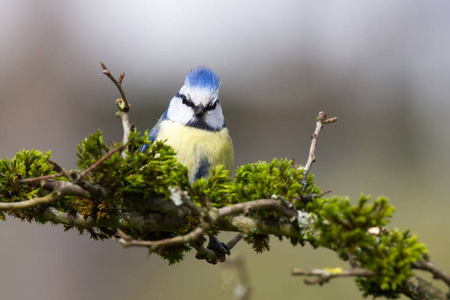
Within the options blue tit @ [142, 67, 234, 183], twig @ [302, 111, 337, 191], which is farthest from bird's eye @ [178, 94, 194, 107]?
twig @ [302, 111, 337, 191]

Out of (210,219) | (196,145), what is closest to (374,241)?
(210,219)

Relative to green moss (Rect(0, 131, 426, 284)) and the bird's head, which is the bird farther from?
green moss (Rect(0, 131, 426, 284))

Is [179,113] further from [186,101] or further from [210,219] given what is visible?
[210,219]

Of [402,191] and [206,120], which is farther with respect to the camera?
[402,191]

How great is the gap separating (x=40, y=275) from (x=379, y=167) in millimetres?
5841

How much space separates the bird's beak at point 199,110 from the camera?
2580 millimetres

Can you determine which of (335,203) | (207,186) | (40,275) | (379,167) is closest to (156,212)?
(207,186)

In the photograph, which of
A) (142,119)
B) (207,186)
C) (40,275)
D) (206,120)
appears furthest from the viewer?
(142,119)

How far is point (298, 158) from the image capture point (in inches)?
349

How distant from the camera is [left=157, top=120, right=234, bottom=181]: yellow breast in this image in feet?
7.77

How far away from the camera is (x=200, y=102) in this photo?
2623 mm

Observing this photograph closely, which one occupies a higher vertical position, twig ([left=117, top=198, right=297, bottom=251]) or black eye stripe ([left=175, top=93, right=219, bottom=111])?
black eye stripe ([left=175, top=93, right=219, bottom=111])

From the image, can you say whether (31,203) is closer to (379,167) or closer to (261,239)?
(261,239)

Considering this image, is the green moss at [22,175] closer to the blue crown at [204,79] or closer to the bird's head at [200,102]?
the bird's head at [200,102]
